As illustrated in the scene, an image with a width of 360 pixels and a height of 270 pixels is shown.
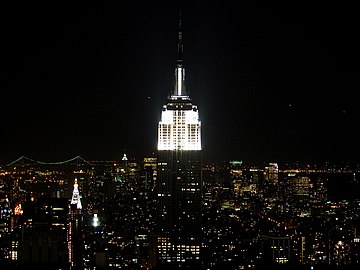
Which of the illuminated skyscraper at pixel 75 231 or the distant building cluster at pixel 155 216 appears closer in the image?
the illuminated skyscraper at pixel 75 231

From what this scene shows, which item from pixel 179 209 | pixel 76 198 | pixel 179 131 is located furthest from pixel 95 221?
pixel 179 131

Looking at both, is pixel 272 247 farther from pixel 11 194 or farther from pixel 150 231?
pixel 11 194

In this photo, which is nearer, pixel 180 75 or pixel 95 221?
pixel 180 75

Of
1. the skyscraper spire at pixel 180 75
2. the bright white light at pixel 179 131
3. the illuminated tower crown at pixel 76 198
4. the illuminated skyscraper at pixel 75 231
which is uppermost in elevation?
the skyscraper spire at pixel 180 75

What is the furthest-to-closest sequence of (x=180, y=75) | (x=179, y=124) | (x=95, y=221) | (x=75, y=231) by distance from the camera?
1. (x=95, y=221)
2. (x=179, y=124)
3. (x=75, y=231)
4. (x=180, y=75)

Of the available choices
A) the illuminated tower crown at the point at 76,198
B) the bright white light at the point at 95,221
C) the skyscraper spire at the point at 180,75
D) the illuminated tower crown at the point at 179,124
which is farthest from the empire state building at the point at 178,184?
the illuminated tower crown at the point at 76,198

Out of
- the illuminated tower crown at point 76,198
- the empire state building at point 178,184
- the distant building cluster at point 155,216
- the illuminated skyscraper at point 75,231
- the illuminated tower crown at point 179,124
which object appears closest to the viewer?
the illuminated skyscraper at point 75,231

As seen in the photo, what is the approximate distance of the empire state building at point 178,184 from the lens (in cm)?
977

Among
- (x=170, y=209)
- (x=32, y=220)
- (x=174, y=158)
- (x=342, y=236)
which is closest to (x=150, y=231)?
(x=170, y=209)

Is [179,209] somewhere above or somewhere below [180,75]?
below

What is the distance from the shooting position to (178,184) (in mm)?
9984

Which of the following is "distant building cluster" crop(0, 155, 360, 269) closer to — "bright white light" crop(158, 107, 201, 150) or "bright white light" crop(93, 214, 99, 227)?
"bright white light" crop(93, 214, 99, 227)

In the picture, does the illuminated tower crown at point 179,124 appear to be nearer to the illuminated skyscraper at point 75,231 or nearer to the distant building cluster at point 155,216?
the distant building cluster at point 155,216

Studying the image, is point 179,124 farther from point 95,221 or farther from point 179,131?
point 95,221
